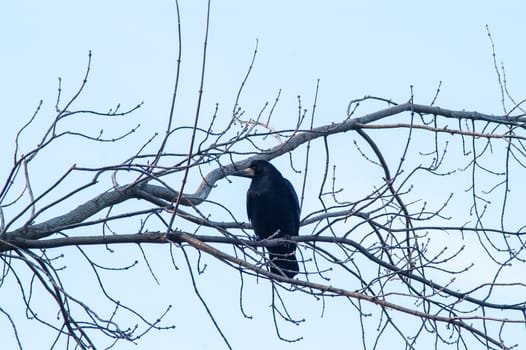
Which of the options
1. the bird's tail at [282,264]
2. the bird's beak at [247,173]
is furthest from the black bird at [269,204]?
the bird's tail at [282,264]

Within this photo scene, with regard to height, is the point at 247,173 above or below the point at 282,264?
above

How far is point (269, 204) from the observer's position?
27.6 feet

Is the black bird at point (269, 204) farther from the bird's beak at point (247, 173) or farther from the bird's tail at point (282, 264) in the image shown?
the bird's tail at point (282, 264)

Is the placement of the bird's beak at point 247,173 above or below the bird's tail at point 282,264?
above

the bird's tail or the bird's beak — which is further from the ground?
the bird's beak

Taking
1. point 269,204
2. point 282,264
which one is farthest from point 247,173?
point 282,264

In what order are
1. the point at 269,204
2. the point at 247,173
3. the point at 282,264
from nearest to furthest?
the point at 282,264 < the point at 247,173 < the point at 269,204

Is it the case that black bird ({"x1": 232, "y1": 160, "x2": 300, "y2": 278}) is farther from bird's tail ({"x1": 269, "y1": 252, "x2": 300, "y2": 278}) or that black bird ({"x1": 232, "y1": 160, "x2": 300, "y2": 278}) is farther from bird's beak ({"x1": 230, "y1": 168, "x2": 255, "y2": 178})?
bird's tail ({"x1": 269, "y1": 252, "x2": 300, "y2": 278})

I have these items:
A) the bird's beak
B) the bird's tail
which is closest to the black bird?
the bird's beak

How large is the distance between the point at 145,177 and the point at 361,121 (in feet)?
6.42

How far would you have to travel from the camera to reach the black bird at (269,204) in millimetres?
8391

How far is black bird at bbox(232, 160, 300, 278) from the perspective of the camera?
839 centimetres

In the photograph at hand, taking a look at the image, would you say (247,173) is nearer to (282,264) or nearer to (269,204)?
(269,204)

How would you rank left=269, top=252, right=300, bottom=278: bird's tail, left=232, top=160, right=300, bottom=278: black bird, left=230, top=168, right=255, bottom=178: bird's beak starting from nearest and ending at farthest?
left=269, top=252, right=300, bottom=278: bird's tail → left=230, top=168, right=255, bottom=178: bird's beak → left=232, top=160, right=300, bottom=278: black bird
